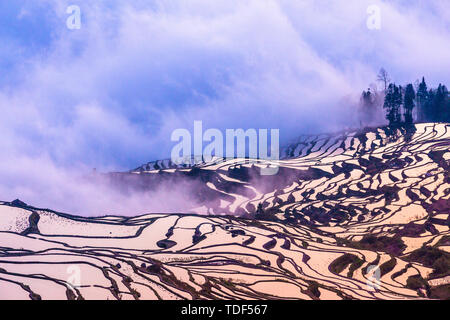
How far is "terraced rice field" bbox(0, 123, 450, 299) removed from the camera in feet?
83.1

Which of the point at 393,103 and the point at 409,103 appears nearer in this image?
the point at 409,103

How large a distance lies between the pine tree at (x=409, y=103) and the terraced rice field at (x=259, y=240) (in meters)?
12.5

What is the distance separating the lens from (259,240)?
3462 cm

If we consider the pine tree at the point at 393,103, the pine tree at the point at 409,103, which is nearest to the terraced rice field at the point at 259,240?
the pine tree at the point at 409,103

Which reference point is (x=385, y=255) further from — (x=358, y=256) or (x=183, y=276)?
(x=183, y=276)

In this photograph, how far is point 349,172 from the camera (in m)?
57.9

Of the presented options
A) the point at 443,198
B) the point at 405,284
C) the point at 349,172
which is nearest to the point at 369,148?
the point at 349,172

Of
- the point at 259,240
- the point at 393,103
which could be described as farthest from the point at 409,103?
the point at 259,240

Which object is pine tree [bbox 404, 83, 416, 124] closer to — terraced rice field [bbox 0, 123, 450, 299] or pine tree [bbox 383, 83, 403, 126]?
pine tree [bbox 383, 83, 403, 126]

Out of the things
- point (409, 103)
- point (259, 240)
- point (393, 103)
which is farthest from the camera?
point (393, 103)

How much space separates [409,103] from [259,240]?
147 ft

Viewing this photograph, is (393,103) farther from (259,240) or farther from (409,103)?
(259,240)

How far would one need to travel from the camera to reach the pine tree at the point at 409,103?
71.6m
